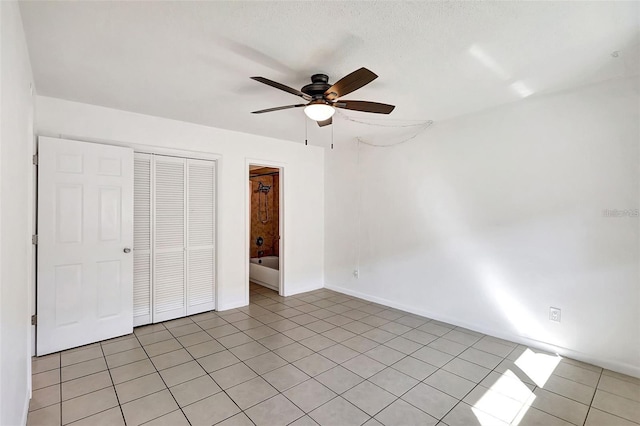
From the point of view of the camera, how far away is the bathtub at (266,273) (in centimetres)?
531

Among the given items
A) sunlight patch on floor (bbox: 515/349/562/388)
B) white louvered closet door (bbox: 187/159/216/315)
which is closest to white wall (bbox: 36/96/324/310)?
white louvered closet door (bbox: 187/159/216/315)

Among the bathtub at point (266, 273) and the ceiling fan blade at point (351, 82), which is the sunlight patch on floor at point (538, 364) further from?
the bathtub at point (266, 273)

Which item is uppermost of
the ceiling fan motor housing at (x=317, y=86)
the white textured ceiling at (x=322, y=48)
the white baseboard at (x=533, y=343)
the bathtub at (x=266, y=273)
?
the white textured ceiling at (x=322, y=48)

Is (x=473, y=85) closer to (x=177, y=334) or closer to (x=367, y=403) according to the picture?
(x=367, y=403)

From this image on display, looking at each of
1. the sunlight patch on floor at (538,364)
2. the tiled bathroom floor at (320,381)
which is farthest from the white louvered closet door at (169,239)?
the sunlight patch on floor at (538,364)

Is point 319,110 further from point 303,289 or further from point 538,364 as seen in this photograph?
point 303,289

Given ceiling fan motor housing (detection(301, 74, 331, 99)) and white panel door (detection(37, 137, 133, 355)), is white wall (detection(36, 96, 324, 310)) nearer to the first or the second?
white panel door (detection(37, 137, 133, 355))

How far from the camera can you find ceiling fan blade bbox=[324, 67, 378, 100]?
200 centimetres

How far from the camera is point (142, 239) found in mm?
3639

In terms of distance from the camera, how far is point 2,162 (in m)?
1.31

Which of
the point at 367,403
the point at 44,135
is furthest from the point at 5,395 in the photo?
the point at 44,135

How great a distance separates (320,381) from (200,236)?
250 centimetres

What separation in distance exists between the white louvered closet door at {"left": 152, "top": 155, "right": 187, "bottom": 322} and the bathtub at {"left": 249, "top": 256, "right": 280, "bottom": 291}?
5.46ft

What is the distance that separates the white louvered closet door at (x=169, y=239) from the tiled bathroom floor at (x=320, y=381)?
32 centimetres
